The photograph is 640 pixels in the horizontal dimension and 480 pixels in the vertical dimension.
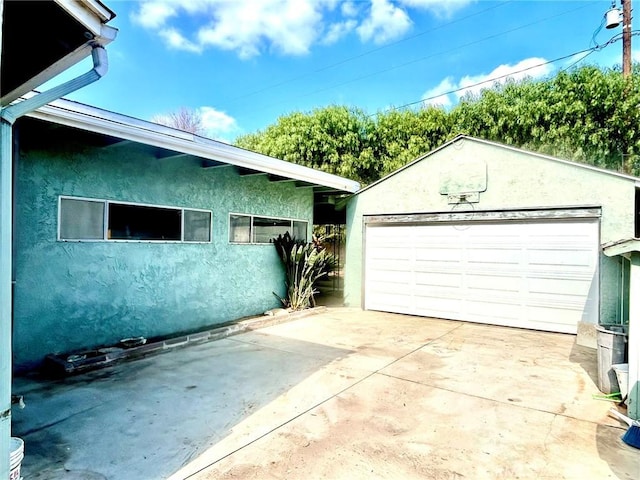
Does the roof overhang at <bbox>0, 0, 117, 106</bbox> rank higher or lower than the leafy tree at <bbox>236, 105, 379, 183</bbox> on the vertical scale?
lower

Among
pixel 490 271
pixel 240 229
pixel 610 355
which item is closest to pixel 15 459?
pixel 610 355

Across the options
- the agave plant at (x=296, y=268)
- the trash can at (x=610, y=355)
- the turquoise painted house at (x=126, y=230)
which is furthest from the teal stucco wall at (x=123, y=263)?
the trash can at (x=610, y=355)

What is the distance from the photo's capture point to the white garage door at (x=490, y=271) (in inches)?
265

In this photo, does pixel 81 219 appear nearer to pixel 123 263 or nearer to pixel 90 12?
pixel 123 263

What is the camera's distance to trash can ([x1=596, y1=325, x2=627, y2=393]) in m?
3.95

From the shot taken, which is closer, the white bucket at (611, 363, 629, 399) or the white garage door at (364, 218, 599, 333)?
the white bucket at (611, 363, 629, 399)

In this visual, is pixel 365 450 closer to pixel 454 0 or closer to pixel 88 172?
pixel 88 172

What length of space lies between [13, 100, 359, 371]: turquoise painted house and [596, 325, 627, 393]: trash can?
5.62 meters

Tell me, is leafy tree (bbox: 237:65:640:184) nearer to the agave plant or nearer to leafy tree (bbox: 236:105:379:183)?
leafy tree (bbox: 236:105:379:183)

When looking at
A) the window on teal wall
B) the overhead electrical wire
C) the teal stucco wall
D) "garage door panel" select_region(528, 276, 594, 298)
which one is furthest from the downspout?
the overhead electrical wire

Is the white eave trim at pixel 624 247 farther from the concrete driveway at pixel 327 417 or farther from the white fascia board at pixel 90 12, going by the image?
the white fascia board at pixel 90 12

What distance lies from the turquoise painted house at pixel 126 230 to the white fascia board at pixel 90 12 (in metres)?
2.39

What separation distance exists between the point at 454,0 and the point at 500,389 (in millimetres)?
11734

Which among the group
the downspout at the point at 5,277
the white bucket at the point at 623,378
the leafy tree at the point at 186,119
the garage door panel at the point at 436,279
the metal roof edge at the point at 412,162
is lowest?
the white bucket at the point at 623,378
